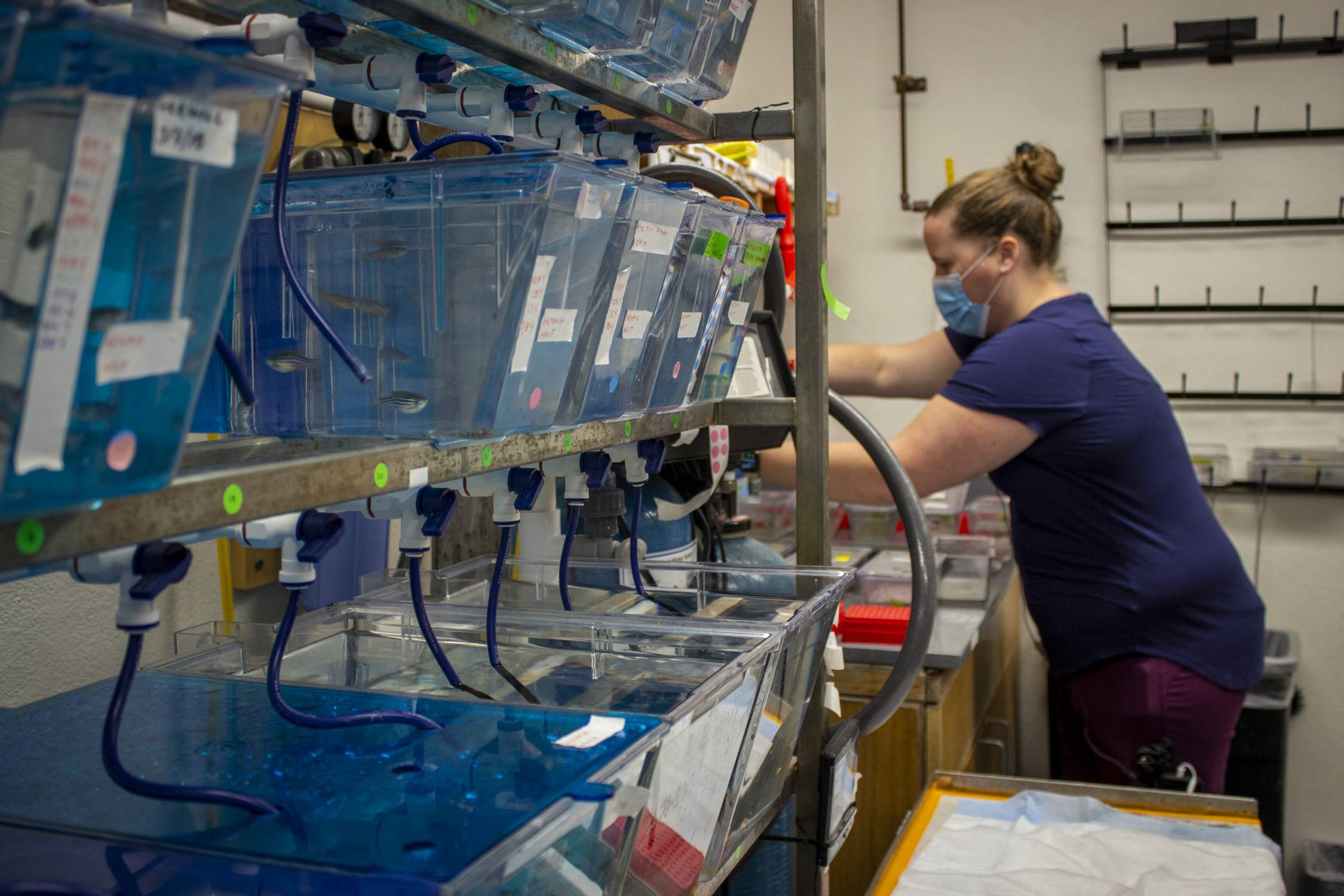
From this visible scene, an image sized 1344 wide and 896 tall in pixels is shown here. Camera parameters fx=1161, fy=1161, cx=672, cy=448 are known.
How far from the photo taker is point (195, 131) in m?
0.57

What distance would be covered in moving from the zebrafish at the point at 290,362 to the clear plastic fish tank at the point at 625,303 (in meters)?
0.21

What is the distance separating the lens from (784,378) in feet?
5.94

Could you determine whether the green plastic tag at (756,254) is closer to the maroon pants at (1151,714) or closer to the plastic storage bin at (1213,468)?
the maroon pants at (1151,714)

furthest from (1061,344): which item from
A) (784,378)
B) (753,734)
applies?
(753,734)

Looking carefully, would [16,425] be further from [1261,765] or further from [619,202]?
[1261,765]

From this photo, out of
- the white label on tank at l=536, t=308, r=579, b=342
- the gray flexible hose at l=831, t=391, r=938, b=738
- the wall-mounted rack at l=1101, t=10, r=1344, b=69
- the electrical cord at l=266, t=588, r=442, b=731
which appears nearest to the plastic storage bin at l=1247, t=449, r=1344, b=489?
the wall-mounted rack at l=1101, t=10, r=1344, b=69

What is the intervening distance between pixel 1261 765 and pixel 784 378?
2.70m

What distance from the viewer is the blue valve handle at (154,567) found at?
0.70m

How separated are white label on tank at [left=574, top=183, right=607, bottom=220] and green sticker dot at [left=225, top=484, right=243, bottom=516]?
1.17 feet

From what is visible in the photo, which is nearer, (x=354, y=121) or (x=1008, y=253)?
(x=354, y=121)

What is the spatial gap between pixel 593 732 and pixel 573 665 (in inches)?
10.1

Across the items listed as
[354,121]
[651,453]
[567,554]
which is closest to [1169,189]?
[354,121]

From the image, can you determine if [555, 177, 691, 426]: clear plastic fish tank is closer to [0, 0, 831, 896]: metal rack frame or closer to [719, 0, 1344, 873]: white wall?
[0, 0, 831, 896]: metal rack frame

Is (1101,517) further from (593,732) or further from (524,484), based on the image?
(593,732)
